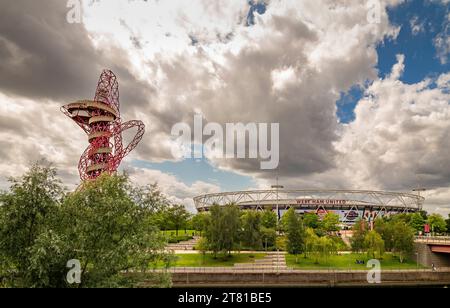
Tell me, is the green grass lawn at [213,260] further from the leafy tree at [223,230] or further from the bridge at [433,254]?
the bridge at [433,254]

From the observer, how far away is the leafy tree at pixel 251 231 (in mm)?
46594

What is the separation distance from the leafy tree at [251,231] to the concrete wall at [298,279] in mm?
10243

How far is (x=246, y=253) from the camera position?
46.9m

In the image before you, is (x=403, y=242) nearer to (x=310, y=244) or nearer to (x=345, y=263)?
(x=345, y=263)

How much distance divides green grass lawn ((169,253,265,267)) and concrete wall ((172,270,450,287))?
519 cm

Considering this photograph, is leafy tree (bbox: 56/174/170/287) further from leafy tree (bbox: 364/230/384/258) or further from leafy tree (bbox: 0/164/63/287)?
leafy tree (bbox: 364/230/384/258)

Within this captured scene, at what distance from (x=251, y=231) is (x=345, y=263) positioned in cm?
1255

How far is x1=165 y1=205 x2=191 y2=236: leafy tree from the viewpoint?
2534 inches

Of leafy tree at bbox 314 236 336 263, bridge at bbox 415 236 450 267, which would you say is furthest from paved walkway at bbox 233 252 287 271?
Result: bridge at bbox 415 236 450 267

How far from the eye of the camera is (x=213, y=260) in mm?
43844
